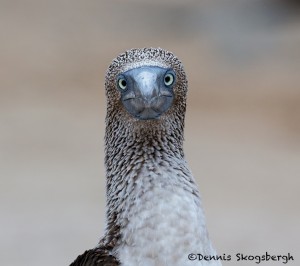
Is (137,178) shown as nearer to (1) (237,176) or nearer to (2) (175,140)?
(2) (175,140)

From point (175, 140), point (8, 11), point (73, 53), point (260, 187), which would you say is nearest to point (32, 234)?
point (260, 187)

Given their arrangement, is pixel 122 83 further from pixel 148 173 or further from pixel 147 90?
pixel 148 173

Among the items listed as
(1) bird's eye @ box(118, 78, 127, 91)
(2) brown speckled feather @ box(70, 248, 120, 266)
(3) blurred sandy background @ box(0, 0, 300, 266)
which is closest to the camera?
(2) brown speckled feather @ box(70, 248, 120, 266)

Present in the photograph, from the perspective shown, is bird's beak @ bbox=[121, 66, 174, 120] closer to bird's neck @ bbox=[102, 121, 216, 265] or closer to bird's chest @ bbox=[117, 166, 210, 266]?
bird's neck @ bbox=[102, 121, 216, 265]

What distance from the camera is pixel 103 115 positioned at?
39.7 feet

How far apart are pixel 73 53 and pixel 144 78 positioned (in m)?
11.0

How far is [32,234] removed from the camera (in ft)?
28.7

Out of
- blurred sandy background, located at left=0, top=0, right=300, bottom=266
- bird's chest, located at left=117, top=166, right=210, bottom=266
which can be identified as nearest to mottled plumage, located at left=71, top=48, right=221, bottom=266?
bird's chest, located at left=117, top=166, right=210, bottom=266

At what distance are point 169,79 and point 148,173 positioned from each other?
407 millimetres

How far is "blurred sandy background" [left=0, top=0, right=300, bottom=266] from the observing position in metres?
8.98

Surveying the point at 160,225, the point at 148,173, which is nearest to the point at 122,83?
the point at 148,173

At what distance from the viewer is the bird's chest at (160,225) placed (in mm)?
3898

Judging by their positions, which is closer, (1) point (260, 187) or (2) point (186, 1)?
(1) point (260, 187)

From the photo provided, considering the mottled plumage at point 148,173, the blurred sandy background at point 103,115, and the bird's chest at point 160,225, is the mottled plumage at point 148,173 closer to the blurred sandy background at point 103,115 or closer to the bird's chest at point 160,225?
the bird's chest at point 160,225
